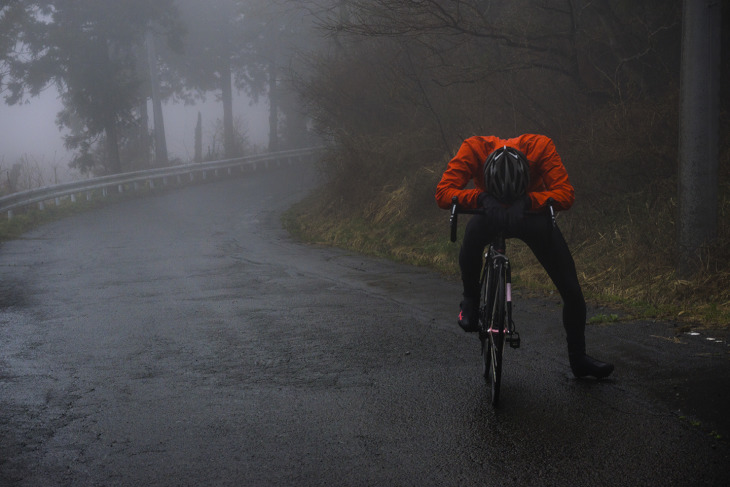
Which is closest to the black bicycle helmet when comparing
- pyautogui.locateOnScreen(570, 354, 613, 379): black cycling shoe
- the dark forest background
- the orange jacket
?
the orange jacket

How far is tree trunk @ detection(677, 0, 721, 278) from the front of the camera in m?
8.32

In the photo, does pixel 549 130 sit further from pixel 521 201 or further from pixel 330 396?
pixel 330 396

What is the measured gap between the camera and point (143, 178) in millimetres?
32281

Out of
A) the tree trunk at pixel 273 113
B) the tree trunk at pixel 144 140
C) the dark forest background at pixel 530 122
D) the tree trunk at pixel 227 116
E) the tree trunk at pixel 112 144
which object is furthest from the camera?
the tree trunk at pixel 273 113

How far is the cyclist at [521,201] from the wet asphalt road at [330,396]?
22.5 inches

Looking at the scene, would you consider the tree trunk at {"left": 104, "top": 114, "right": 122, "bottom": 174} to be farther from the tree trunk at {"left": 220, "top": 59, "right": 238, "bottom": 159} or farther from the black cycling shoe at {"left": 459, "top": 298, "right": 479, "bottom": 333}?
the black cycling shoe at {"left": 459, "top": 298, "right": 479, "bottom": 333}

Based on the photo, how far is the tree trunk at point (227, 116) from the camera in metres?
43.3

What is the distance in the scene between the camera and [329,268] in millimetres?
12883

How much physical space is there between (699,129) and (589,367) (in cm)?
404

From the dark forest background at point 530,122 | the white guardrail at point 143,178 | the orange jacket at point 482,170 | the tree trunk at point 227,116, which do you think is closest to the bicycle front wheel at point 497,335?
the orange jacket at point 482,170

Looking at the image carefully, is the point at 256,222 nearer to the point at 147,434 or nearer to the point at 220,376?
the point at 220,376

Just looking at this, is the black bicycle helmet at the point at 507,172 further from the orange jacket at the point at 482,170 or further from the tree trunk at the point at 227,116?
the tree trunk at the point at 227,116

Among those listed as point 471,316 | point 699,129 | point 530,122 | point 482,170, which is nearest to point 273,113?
point 530,122

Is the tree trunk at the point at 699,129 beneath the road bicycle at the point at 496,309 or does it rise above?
above
